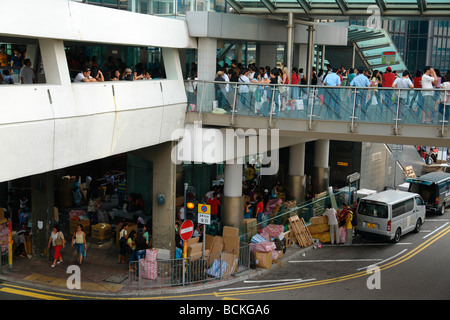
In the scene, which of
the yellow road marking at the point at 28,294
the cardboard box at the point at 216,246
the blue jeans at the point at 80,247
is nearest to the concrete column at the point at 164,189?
the cardboard box at the point at 216,246

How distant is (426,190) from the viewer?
1054 inches

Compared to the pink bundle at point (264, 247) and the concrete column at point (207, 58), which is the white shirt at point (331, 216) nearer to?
the pink bundle at point (264, 247)

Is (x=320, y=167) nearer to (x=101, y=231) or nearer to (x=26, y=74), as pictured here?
(x=101, y=231)

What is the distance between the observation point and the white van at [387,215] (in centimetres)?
2111

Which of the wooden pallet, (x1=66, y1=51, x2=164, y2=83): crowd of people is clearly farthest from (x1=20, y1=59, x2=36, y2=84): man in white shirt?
the wooden pallet

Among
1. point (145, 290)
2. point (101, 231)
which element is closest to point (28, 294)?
point (145, 290)

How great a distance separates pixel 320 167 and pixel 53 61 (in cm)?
1743

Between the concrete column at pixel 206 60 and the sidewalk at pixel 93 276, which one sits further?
the concrete column at pixel 206 60

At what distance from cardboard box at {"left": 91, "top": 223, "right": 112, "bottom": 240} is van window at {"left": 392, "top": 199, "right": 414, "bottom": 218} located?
1028 centimetres

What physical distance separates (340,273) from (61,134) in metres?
9.71

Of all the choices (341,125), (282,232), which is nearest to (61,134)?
(341,125)

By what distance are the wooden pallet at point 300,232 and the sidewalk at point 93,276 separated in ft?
4.51

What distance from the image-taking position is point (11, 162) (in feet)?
37.9
